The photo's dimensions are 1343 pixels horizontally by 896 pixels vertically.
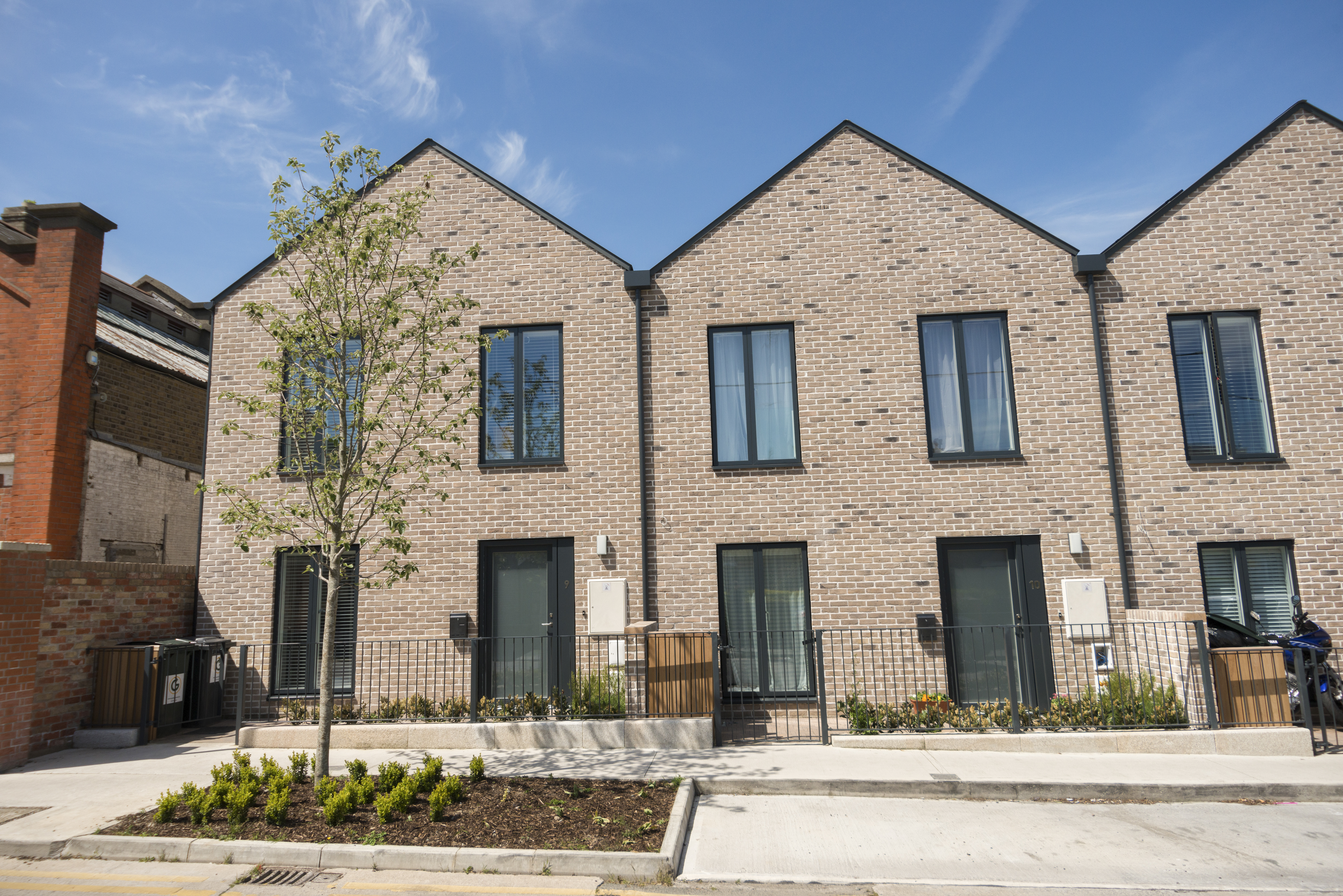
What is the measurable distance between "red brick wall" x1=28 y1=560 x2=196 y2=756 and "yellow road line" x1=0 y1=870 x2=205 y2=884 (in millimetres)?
4163

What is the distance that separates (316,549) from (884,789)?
8248 millimetres

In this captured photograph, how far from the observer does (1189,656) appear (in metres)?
8.88

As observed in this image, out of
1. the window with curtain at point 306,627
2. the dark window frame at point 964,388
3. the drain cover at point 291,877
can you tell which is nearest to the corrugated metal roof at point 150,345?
the window with curtain at point 306,627

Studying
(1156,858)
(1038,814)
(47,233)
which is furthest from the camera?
(47,233)

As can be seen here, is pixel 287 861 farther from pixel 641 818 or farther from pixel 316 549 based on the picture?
pixel 316 549

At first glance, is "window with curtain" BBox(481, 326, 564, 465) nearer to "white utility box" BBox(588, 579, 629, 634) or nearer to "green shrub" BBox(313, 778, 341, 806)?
"white utility box" BBox(588, 579, 629, 634)

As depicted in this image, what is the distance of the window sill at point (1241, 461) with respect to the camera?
10.8m

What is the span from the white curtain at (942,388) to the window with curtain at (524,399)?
218 inches

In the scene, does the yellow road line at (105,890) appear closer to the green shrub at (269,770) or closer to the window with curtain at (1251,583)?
the green shrub at (269,770)

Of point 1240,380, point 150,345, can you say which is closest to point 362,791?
point 1240,380

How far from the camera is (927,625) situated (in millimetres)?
10484

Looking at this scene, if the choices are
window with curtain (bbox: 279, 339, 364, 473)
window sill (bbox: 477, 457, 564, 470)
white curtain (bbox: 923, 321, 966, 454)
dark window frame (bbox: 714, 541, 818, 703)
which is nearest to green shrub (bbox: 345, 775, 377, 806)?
window with curtain (bbox: 279, 339, 364, 473)

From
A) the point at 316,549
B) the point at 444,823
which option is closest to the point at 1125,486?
the point at 444,823

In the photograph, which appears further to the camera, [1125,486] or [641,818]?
[1125,486]
